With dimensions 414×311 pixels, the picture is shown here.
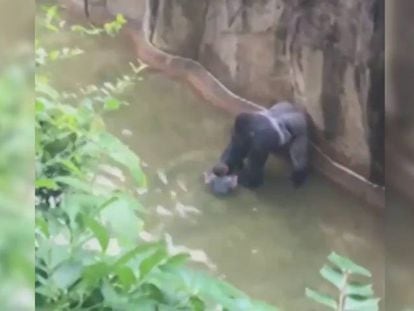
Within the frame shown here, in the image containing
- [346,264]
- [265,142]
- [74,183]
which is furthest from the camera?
[265,142]

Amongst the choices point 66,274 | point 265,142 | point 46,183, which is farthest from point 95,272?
point 265,142

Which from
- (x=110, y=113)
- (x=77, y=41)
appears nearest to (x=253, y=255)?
(x=110, y=113)

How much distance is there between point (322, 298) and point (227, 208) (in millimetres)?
191

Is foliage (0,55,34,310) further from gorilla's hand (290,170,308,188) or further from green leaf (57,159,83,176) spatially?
gorilla's hand (290,170,308,188)

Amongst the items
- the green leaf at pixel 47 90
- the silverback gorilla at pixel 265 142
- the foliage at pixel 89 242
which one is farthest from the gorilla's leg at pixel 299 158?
the green leaf at pixel 47 90

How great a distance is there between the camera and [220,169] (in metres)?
1.10

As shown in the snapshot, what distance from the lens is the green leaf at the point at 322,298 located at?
102 centimetres

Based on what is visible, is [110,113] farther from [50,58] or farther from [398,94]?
[398,94]

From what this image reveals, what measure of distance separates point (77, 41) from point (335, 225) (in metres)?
A: 0.46

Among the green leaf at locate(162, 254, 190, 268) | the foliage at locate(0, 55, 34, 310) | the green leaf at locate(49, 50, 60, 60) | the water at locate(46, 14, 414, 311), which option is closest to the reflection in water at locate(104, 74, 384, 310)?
the water at locate(46, 14, 414, 311)

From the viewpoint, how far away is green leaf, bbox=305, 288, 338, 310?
1.02m

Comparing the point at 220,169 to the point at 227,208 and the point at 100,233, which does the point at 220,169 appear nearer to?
the point at 227,208

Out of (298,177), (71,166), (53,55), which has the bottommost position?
(298,177)

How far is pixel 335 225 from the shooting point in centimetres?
115
